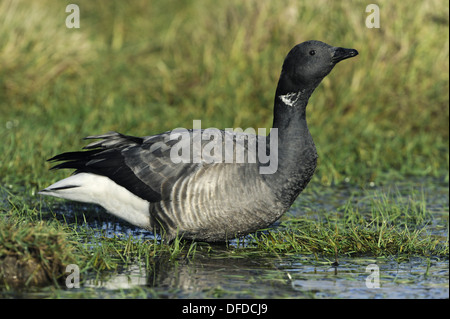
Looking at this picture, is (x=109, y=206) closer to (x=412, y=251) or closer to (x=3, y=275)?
(x=3, y=275)

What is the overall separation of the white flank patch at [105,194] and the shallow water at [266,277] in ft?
0.66

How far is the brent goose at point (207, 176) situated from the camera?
6.30 meters

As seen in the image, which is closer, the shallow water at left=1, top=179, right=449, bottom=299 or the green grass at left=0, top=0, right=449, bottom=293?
the shallow water at left=1, top=179, right=449, bottom=299

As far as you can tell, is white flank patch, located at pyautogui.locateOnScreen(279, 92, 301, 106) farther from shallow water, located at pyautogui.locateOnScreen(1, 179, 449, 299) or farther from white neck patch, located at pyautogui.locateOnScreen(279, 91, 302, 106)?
shallow water, located at pyautogui.locateOnScreen(1, 179, 449, 299)

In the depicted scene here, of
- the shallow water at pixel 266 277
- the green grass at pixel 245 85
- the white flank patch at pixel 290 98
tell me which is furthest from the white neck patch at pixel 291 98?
the green grass at pixel 245 85

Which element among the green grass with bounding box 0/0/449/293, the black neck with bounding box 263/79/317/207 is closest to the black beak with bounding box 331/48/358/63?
the black neck with bounding box 263/79/317/207

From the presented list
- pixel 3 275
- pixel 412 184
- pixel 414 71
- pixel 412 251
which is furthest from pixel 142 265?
pixel 414 71

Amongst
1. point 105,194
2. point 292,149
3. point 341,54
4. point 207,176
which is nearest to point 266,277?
point 207,176

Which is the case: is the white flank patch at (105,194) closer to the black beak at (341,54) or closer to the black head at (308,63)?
the black head at (308,63)

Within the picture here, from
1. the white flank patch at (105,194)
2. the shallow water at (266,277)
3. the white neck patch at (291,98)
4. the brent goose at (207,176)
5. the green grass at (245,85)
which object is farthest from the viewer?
the green grass at (245,85)

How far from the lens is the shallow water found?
5277mm

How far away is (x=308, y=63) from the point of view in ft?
21.9

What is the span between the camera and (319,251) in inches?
253

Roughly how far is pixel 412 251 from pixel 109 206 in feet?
8.70
